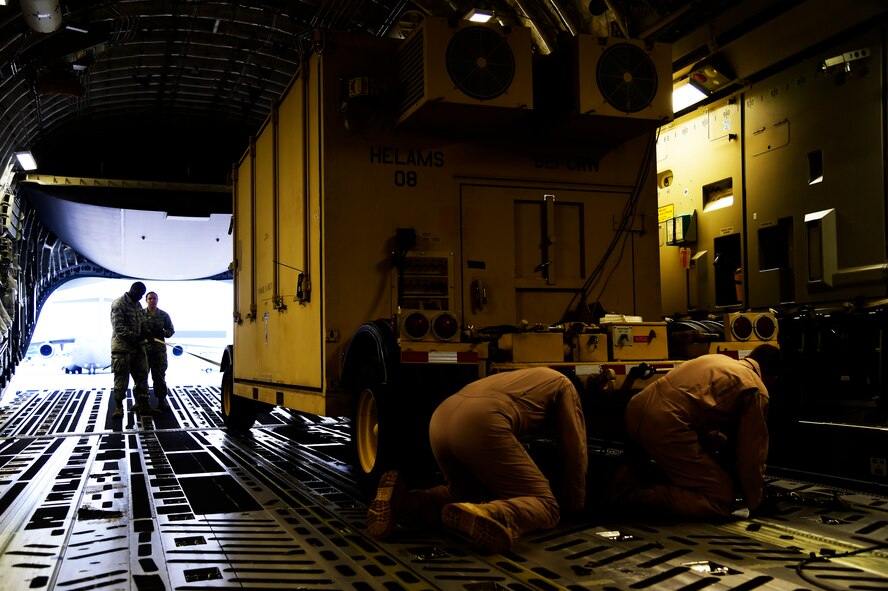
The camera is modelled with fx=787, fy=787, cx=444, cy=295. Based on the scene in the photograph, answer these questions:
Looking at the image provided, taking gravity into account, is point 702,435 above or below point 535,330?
below

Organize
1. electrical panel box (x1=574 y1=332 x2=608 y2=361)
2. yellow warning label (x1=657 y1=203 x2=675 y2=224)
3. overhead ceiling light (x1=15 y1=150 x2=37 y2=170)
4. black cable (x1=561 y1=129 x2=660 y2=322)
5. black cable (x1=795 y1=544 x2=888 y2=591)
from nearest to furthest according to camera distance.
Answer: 1. black cable (x1=795 y1=544 x2=888 y2=591)
2. electrical panel box (x1=574 y1=332 x2=608 y2=361)
3. black cable (x1=561 y1=129 x2=660 y2=322)
4. yellow warning label (x1=657 y1=203 x2=675 y2=224)
5. overhead ceiling light (x1=15 y1=150 x2=37 y2=170)

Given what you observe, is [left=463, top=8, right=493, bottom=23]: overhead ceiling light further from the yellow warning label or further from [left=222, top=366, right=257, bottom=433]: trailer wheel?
[left=222, top=366, right=257, bottom=433]: trailer wheel

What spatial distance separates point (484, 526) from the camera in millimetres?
3469

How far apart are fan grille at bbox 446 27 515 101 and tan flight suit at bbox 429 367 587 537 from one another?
2205 mm

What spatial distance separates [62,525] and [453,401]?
225 centimetres

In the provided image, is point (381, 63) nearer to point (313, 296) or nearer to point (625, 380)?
point (313, 296)

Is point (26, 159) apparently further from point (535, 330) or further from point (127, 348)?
point (535, 330)

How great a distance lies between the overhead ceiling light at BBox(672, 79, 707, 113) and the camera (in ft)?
24.3

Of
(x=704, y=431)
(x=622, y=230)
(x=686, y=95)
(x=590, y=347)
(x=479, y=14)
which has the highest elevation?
(x=479, y=14)

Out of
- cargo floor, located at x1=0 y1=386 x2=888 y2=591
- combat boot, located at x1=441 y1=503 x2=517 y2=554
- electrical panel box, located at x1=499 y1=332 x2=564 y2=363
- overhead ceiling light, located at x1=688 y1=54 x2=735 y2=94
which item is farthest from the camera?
overhead ceiling light, located at x1=688 y1=54 x2=735 y2=94

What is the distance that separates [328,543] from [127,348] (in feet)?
26.9

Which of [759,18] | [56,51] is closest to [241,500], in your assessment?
[759,18]

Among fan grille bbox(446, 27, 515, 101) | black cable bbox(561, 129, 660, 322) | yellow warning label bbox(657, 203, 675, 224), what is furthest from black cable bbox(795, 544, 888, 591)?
yellow warning label bbox(657, 203, 675, 224)

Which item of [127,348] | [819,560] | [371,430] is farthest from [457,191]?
[127,348]
